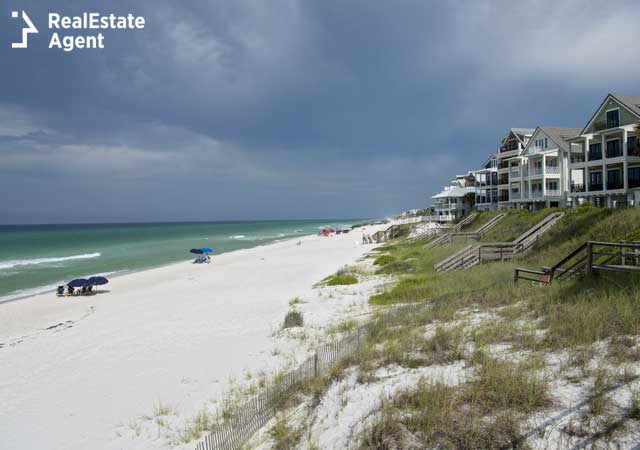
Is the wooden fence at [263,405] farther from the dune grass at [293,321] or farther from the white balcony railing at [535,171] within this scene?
the white balcony railing at [535,171]

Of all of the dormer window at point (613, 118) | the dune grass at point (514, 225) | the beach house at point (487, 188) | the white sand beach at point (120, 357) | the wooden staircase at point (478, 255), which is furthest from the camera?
the beach house at point (487, 188)

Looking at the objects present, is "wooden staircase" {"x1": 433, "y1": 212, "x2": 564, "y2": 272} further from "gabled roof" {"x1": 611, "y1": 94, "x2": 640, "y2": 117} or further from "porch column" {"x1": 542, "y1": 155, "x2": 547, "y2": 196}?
"porch column" {"x1": 542, "y1": 155, "x2": 547, "y2": 196}

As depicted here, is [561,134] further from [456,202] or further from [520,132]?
[456,202]

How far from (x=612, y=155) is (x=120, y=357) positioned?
1642 inches

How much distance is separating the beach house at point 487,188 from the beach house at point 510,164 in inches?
48.5

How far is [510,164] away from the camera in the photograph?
5300cm

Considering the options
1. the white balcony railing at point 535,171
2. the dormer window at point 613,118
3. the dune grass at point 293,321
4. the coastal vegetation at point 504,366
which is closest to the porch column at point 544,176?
the white balcony railing at point 535,171

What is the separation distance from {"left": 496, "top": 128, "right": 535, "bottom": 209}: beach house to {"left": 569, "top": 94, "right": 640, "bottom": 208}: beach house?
507 inches

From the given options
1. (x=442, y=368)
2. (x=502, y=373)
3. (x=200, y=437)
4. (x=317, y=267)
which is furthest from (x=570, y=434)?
(x=317, y=267)

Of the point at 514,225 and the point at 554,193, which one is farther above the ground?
the point at 554,193

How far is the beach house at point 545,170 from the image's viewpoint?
148 ft

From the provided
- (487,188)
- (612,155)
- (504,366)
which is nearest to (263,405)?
(504,366)

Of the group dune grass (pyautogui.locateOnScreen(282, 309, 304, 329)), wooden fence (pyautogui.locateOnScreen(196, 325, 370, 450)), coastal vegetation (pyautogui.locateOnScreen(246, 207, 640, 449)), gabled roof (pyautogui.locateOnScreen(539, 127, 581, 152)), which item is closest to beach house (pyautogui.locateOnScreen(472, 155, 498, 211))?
gabled roof (pyautogui.locateOnScreen(539, 127, 581, 152))

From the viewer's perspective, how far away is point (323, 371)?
7.32 meters
